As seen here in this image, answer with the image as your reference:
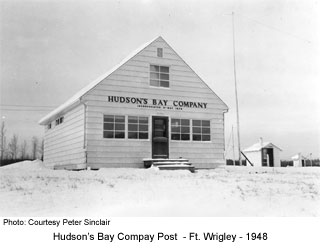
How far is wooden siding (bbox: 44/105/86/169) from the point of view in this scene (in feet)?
55.0

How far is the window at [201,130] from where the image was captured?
60.4ft

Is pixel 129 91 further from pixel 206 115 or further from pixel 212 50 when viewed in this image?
pixel 212 50

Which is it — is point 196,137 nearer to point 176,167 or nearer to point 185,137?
point 185,137

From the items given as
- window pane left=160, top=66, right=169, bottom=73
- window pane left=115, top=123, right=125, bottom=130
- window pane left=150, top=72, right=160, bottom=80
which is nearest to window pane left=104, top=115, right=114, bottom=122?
window pane left=115, top=123, right=125, bottom=130

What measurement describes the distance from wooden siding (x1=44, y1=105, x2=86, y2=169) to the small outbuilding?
1918 centimetres

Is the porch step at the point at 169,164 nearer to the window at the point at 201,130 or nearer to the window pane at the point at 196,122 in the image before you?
the window at the point at 201,130

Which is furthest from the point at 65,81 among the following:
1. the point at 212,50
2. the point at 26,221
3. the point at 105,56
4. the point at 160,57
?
the point at 26,221

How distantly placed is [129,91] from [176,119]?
2.66 meters

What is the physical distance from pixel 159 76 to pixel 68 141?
5.56 m

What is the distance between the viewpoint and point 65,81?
33.6 m

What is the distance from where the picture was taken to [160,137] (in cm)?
1736

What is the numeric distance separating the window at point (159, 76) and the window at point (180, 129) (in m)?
1.80

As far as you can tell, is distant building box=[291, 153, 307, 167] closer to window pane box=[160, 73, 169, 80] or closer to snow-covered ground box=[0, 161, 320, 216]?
window pane box=[160, 73, 169, 80]

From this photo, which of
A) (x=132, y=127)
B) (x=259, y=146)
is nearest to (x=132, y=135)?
(x=132, y=127)
